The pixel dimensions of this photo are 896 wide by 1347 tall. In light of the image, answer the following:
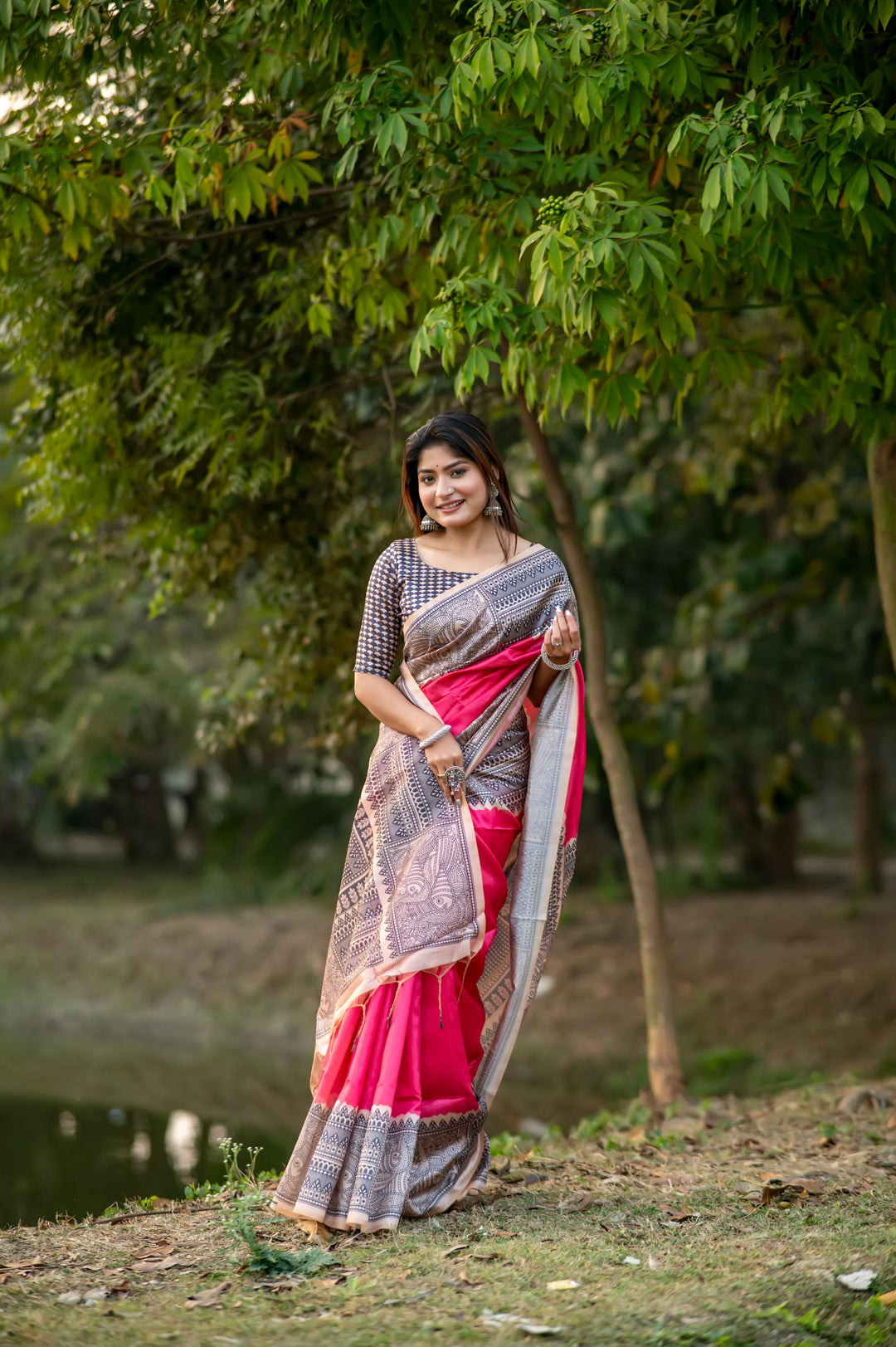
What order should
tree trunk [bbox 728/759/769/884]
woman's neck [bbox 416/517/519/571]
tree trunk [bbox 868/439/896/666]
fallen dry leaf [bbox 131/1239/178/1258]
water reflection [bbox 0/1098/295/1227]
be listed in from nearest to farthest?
fallen dry leaf [bbox 131/1239/178/1258] → woman's neck [bbox 416/517/519/571] → tree trunk [bbox 868/439/896/666] → water reflection [bbox 0/1098/295/1227] → tree trunk [bbox 728/759/769/884]

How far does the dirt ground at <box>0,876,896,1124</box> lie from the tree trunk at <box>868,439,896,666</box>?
16.0ft

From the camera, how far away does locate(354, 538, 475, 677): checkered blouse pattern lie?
3717 millimetres

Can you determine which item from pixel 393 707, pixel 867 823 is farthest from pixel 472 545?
pixel 867 823

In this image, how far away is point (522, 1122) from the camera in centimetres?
848

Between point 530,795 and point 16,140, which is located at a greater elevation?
point 16,140

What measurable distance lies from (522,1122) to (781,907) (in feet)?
15.5

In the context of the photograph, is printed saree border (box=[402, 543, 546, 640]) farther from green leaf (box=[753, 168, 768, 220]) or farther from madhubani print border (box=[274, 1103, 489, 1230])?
madhubani print border (box=[274, 1103, 489, 1230])

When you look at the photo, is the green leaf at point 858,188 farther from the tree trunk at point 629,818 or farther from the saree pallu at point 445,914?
the tree trunk at point 629,818

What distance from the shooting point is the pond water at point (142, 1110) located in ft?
24.1

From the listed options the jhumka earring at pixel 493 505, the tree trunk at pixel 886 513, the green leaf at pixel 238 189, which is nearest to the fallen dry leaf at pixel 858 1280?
the jhumka earring at pixel 493 505

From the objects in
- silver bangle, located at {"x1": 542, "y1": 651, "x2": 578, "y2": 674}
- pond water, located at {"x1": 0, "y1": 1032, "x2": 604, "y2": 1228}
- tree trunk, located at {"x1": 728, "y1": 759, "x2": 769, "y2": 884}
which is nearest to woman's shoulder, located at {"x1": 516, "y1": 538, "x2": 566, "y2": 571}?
silver bangle, located at {"x1": 542, "y1": 651, "x2": 578, "y2": 674}

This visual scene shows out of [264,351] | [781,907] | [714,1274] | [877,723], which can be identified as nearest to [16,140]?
[264,351]

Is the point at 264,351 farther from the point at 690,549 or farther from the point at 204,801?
the point at 204,801

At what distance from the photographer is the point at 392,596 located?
376cm
